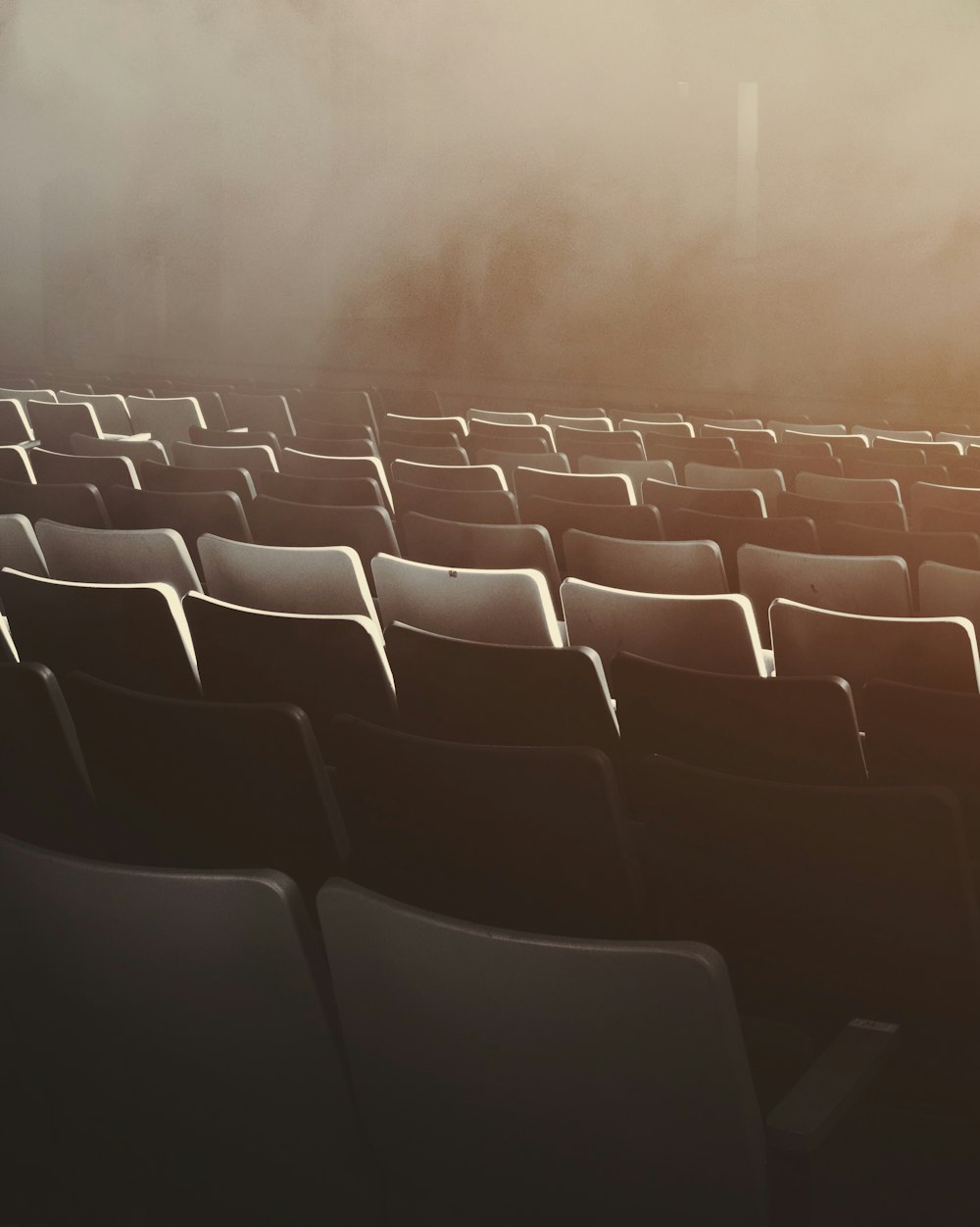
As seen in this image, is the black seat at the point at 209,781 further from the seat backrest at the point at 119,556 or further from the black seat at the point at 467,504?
the black seat at the point at 467,504

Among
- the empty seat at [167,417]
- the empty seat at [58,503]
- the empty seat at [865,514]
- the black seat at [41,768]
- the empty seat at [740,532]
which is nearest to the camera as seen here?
the black seat at [41,768]

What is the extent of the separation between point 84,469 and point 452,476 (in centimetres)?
143

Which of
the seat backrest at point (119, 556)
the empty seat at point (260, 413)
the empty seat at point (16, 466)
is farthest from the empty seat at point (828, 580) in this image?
the empty seat at point (260, 413)

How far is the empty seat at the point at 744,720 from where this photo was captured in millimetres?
2145

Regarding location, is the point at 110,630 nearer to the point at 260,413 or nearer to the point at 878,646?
the point at 878,646

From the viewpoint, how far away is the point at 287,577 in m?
3.39

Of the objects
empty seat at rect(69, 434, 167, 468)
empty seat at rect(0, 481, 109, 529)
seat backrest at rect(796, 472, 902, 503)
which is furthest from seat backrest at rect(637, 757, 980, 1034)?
empty seat at rect(69, 434, 167, 468)

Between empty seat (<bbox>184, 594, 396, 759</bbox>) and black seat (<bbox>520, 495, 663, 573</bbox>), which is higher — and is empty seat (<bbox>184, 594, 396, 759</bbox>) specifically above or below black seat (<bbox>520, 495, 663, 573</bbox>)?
above

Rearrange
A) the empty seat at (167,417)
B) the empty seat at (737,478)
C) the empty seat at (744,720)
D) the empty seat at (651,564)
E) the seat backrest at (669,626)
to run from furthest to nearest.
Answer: the empty seat at (167,417) < the empty seat at (737,478) < the empty seat at (651,564) < the seat backrest at (669,626) < the empty seat at (744,720)

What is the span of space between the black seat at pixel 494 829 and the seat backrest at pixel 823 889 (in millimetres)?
79

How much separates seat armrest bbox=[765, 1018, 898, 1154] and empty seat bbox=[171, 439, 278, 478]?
168 inches

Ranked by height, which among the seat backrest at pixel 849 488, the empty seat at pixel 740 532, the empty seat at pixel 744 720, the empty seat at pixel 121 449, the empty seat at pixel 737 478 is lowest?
the seat backrest at pixel 849 488

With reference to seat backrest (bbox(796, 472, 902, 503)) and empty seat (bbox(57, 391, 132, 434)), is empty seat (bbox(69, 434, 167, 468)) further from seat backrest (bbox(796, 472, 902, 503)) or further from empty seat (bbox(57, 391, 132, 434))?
seat backrest (bbox(796, 472, 902, 503))

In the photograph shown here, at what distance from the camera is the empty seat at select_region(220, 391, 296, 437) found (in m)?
8.09
